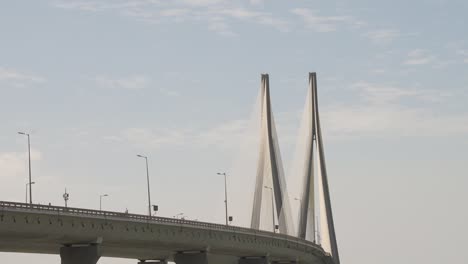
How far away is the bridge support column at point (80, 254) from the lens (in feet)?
323

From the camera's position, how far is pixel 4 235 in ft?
288

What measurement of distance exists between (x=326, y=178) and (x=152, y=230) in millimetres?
44026

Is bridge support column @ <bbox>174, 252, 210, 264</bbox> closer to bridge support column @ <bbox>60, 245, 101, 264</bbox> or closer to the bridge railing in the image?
the bridge railing

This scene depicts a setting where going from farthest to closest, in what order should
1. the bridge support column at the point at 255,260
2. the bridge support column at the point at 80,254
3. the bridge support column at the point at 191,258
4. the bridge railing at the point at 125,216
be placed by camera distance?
1. the bridge support column at the point at 255,260
2. the bridge support column at the point at 191,258
3. the bridge support column at the point at 80,254
4. the bridge railing at the point at 125,216

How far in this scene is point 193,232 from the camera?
120 meters

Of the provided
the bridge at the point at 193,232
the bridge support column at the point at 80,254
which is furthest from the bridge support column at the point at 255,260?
the bridge support column at the point at 80,254

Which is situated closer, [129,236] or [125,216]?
[125,216]

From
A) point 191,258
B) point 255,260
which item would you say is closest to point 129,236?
point 191,258

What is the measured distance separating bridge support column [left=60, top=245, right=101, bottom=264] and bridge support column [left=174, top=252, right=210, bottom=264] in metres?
23.6

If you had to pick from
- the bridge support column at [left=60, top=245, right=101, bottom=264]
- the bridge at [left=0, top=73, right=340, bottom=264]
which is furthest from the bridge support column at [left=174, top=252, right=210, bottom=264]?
the bridge support column at [left=60, top=245, right=101, bottom=264]

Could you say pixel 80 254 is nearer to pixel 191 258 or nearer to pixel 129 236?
pixel 129 236

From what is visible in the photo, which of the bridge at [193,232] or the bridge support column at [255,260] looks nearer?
the bridge at [193,232]

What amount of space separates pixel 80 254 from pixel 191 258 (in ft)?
81.6

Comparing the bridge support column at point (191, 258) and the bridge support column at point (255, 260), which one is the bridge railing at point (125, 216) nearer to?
the bridge support column at point (191, 258)
